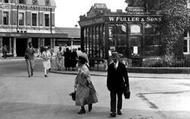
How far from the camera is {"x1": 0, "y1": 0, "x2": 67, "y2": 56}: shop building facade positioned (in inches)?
2261

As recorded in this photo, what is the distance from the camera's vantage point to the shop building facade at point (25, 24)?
188ft

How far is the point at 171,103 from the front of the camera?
12602 mm

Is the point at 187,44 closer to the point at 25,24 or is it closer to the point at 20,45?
the point at 25,24

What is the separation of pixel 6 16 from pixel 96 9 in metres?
31.4

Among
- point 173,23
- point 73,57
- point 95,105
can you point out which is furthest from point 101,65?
point 95,105

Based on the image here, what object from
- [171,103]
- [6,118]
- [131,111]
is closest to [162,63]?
[171,103]

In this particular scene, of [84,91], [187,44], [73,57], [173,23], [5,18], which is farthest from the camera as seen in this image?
[5,18]

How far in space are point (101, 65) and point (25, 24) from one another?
3360 cm

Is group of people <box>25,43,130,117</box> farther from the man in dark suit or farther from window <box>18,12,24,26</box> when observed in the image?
window <box>18,12,24,26</box>

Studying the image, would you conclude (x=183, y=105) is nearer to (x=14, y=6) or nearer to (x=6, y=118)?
(x=6, y=118)

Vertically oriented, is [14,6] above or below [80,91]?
above

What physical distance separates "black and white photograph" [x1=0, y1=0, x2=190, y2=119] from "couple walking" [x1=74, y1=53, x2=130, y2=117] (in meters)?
0.02

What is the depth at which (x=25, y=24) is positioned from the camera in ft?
197

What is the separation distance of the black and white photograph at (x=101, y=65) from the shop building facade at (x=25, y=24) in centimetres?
14
